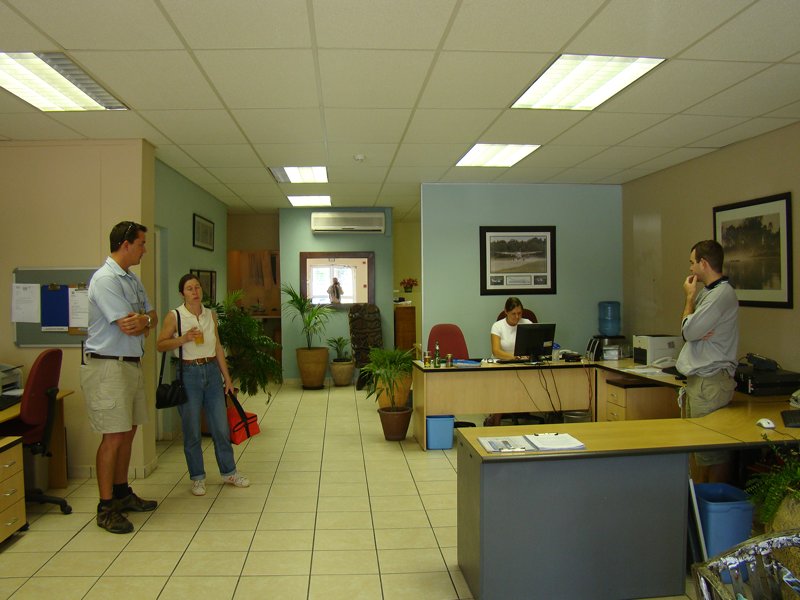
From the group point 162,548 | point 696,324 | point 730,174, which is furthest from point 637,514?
point 730,174

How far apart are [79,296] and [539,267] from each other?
499 cm

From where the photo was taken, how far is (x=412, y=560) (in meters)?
3.10

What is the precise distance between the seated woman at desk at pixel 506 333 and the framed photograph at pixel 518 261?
1.04 m

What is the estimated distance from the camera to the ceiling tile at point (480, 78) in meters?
3.05

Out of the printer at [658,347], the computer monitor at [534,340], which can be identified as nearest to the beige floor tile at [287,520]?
the computer monitor at [534,340]

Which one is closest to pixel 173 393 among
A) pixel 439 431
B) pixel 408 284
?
pixel 439 431

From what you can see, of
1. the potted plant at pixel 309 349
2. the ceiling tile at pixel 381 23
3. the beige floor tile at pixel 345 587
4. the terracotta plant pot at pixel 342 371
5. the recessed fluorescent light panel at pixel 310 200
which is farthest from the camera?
the terracotta plant pot at pixel 342 371

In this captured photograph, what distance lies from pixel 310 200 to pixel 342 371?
2732mm

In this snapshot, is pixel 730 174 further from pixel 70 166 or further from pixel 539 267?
pixel 70 166

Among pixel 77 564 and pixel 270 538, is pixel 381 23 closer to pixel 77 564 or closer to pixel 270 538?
pixel 270 538

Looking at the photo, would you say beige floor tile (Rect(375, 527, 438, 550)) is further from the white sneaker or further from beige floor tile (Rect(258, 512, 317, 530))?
the white sneaker

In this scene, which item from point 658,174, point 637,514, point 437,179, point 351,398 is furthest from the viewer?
point 351,398

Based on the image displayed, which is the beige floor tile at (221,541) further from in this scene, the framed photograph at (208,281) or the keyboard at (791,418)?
the framed photograph at (208,281)

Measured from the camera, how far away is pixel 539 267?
22.3 ft
